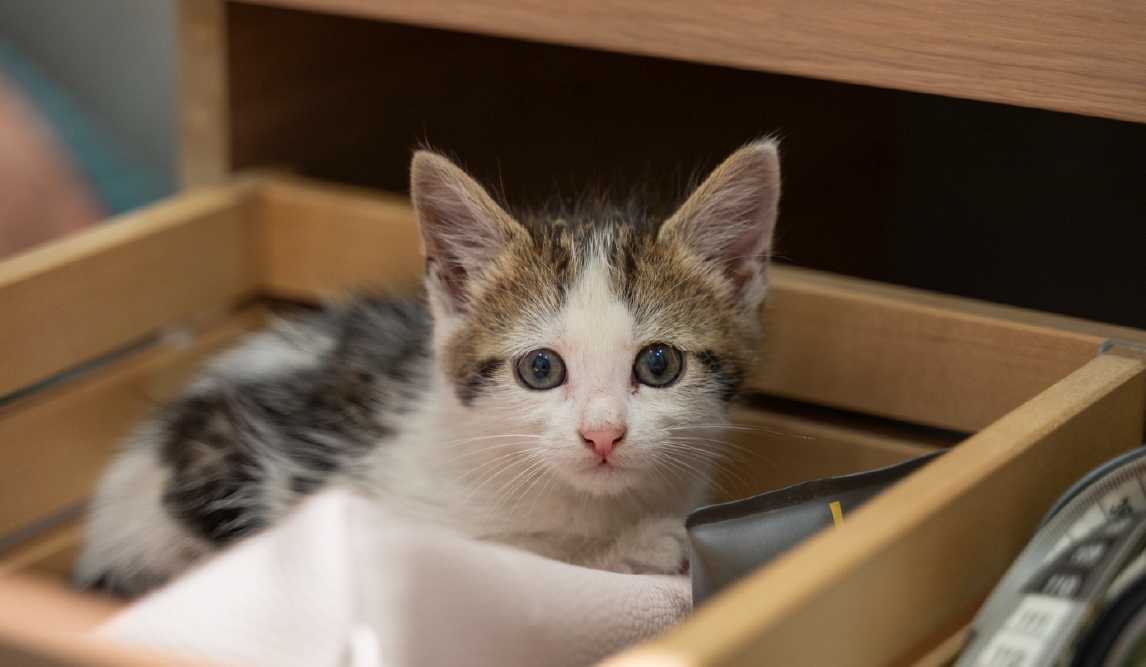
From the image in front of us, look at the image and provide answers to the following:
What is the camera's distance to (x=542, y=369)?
1.16 metres

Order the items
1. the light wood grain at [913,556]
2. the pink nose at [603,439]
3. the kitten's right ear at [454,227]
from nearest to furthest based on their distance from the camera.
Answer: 1. the light wood grain at [913,556]
2. the pink nose at [603,439]
3. the kitten's right ear at [454,227]

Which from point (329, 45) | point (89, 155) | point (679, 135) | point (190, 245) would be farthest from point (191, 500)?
point (89, 155)

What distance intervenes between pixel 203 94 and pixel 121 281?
1.19 ft

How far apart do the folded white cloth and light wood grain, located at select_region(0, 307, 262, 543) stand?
65cm

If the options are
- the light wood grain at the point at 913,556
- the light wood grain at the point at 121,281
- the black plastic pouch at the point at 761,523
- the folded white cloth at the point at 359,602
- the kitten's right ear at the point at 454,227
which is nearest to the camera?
the light wood grain at the point at 913,556

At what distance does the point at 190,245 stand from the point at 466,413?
2.15 ft

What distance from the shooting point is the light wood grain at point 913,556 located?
646 millimetres

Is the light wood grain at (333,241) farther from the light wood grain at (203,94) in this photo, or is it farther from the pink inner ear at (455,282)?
the pink inner ear at (455,282)

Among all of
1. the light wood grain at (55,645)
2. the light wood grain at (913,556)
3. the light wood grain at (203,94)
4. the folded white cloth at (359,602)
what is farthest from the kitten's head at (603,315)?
the light wood grain at (203,94)

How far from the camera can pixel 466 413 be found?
1243 mm

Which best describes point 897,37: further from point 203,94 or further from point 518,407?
point 203,94

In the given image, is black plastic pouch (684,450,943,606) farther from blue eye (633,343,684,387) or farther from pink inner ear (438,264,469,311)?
pink inner ear (438,264,469,311)

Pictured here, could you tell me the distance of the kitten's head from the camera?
112 cm

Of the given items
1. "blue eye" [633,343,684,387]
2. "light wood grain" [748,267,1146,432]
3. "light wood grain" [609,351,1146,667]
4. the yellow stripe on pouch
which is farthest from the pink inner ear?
"light wood grain" [609,351,1146,667]
